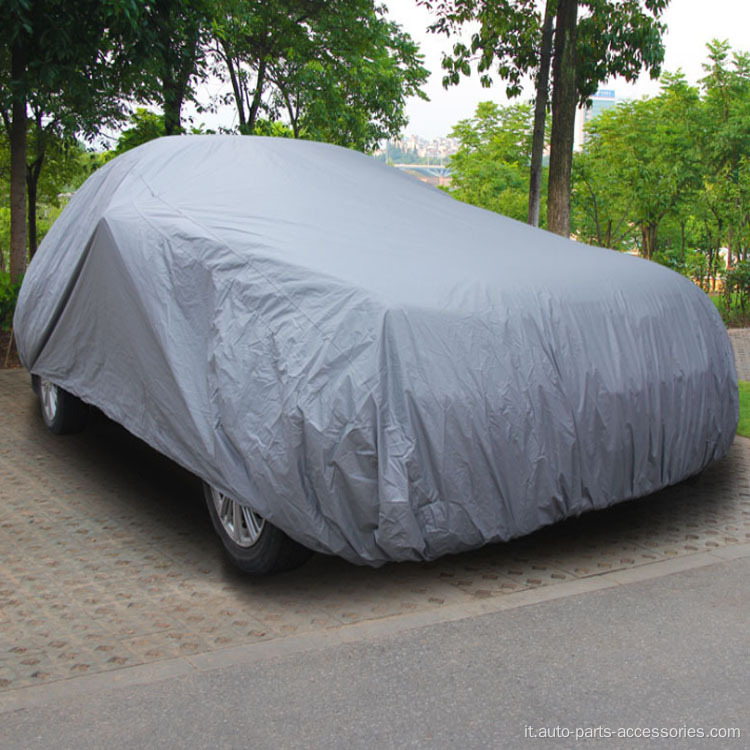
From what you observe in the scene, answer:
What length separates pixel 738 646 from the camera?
131 inches

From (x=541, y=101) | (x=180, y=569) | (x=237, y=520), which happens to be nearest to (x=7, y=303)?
(x=180, y=569)

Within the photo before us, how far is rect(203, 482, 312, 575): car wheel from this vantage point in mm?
3834

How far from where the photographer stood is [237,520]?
398 centimetres

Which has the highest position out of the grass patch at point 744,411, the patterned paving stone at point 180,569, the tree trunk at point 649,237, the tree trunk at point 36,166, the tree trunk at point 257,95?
the tree trunk at point 257,95

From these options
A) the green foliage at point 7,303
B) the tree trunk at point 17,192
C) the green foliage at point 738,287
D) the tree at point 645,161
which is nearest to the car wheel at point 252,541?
the green foliage at point 7,303

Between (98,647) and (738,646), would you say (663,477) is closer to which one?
(738,646)

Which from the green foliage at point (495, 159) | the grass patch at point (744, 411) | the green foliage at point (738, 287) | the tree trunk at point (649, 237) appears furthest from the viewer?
the green foliage at point (495, 159)

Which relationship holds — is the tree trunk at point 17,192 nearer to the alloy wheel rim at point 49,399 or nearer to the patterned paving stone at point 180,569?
the alloy wheel rim at point 49,399

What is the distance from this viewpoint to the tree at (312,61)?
61.7ft

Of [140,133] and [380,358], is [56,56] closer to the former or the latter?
[380,358]

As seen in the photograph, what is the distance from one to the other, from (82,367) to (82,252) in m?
0.65

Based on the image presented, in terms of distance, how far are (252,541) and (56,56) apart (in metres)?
7.72

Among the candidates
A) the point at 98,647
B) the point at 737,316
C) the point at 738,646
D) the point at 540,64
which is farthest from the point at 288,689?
the point at 737,316

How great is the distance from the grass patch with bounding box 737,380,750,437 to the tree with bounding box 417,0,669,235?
3.51 metres
